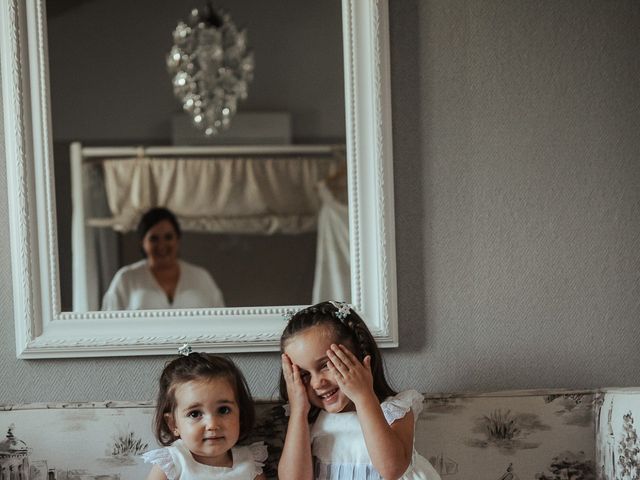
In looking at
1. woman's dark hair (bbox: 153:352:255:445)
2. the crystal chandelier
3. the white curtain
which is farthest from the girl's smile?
the crystal chandelier

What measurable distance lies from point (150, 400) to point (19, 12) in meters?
0.96


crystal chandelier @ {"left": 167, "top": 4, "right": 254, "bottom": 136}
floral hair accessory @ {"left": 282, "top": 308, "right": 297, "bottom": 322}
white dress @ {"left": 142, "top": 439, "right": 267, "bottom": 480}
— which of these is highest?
crystal chandelier @ {"left": 167, "top": 4, "right": 254, "bottom": 136}

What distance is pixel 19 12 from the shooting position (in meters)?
1.95

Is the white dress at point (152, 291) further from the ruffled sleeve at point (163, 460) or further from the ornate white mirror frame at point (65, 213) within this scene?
the ruffled sleeve at point (163, 460)

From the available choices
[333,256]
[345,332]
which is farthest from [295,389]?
[333,256]

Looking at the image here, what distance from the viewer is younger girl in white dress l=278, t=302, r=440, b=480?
1.72 metres

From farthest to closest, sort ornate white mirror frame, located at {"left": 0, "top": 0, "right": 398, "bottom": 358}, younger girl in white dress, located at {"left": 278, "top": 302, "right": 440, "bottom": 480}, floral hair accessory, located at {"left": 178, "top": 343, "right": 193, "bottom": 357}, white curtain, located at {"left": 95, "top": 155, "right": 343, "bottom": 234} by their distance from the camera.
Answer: white curtain, located at {"left": 95, "top": 155, "right": 343, "bottom": 234}
ornate white mirror frame, located at {"left": 0, "top": 0, "right": 398, "bottom": 358}
floral hair accessory, located at {"left": 178, "top": 343, "right": 193, "bottom": 357}
younger girl in white dress, located at {"left": 278, "top": 302, "right": 440, "bottom": 480}

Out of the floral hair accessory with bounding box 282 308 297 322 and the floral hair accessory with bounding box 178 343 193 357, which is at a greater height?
the floral hair accessory with bounding box 282 308 297 322

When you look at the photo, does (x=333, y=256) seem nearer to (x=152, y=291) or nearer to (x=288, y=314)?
(x=288, y=314)

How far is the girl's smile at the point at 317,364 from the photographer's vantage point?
1.76 m

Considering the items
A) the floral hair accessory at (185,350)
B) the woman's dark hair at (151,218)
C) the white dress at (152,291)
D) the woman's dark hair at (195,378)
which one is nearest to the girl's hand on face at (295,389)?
the woman's dark hair at (195,378)

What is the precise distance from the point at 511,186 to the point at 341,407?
0.70m

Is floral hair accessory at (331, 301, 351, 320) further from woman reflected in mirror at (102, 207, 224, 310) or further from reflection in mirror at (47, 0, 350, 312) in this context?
woman reflected in mirror at (102, 207, 224, 310)

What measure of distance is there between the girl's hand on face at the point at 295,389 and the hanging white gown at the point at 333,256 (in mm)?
288
